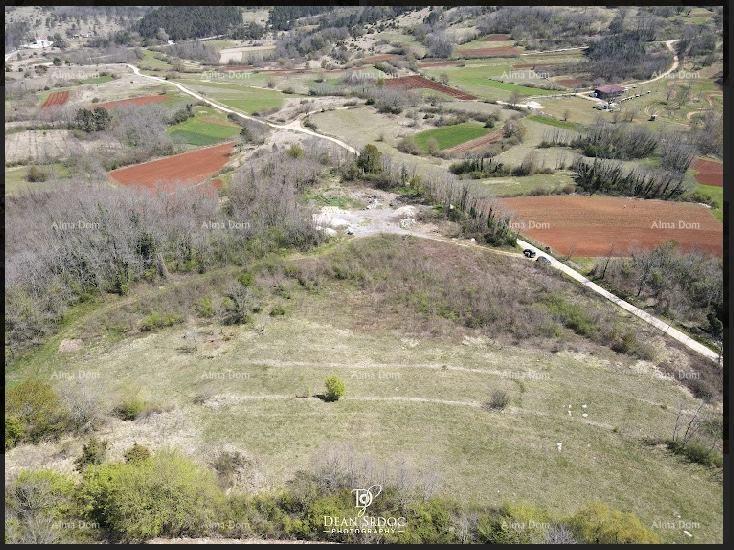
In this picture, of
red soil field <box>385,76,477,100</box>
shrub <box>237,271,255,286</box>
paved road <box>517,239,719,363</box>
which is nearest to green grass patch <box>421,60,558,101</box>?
red soil field <box>385,76,477,100</box>

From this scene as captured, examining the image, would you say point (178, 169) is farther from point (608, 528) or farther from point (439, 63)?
point (439, 63)

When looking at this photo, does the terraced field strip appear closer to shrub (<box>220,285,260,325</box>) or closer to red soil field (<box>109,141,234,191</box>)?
red soil field (<box>109,141,234,191</box>)

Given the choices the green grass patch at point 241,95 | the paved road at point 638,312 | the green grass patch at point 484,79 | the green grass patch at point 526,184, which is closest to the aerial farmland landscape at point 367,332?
the paved road at point 638,312

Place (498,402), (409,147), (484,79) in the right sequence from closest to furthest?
1. (498,402)
2. (409,147)
3. (484,79)

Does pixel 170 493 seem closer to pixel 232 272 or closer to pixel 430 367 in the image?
pixel 430 367

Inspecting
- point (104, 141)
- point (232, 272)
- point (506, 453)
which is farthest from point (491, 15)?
point (506, 453)

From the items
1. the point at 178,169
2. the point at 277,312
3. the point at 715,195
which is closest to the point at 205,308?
the point at 277,312

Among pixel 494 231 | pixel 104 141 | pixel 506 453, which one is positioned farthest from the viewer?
pixel 104 141
